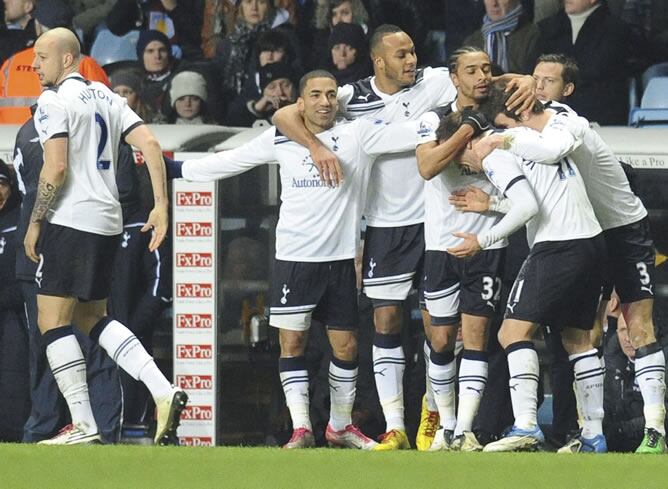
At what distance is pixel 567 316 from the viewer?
9.28 meters

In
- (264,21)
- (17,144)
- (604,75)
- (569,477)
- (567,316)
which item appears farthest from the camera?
(264,21)

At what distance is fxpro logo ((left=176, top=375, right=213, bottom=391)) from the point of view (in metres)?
11.0

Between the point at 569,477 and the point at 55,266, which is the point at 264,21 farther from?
the point at 569,477

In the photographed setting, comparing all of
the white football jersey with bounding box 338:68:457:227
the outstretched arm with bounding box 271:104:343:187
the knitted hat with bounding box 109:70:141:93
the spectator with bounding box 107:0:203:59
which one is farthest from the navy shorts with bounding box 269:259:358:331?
the spectator with bounding box 107:0:203:59

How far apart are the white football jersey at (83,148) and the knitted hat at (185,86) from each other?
254cm

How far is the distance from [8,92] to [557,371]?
390cm

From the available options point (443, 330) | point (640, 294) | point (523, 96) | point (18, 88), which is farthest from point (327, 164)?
point (18, 88)

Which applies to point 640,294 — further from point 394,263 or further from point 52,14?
point 52,14

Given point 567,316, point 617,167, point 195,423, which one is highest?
point 617,167

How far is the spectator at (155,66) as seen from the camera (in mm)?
12406

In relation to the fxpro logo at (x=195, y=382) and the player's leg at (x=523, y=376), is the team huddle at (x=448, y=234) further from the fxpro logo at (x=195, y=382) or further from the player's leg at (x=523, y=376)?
the fxpro logo at (x=195, y=382)

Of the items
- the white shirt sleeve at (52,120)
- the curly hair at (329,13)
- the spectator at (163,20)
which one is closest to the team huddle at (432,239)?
the white shirt sleeve at (52,120)

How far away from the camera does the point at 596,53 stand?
11961 mm

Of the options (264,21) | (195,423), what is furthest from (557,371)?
(264,21)
